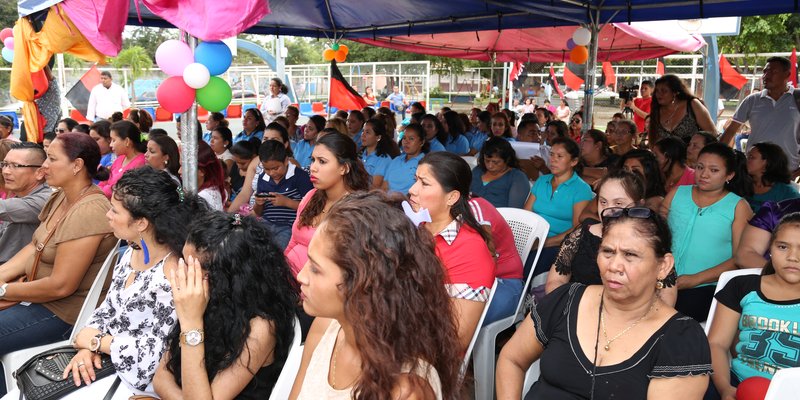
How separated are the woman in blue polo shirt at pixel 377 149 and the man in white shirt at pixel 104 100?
195 inches

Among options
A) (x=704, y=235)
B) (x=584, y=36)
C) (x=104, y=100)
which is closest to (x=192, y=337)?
(x=704, y=235)

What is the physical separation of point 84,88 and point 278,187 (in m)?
6.28

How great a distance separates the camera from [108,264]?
2764 millimetres

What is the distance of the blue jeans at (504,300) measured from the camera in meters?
2.81

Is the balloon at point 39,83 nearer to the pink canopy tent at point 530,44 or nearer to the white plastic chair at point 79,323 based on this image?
the white plastic chair at point 79,323

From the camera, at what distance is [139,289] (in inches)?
86.9

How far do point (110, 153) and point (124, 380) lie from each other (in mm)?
4461

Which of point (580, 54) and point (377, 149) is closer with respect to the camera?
point (377, 149)

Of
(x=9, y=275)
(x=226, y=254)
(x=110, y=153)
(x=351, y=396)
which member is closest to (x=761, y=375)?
(x=351, y=396)

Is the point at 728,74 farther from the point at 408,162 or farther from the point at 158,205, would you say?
the point at 158,205

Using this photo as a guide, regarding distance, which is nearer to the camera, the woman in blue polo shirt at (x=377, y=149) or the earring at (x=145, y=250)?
the earring at (x=145, y=250)

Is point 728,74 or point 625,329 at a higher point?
point 728,74

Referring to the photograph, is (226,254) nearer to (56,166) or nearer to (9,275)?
(56,166)

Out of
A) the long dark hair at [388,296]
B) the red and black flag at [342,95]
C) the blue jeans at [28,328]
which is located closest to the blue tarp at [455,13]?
the red and black flag at [342,95]
